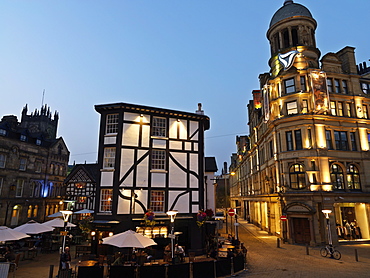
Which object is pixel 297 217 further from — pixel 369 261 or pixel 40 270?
pixel 40 270

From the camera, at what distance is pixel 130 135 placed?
2062cm

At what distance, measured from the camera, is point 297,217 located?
24953 mm

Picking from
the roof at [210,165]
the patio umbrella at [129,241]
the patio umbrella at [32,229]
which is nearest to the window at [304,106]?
the roof at [210,165]

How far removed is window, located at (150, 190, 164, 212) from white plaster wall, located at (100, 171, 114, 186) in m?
3.48

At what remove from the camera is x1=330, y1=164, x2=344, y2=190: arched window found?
25688mm

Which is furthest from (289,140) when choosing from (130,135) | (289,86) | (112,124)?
(112,124)

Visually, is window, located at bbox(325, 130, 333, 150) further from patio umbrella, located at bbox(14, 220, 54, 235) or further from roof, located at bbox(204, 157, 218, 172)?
patio umbrella, located at bbox(14, 220, 54, 235)

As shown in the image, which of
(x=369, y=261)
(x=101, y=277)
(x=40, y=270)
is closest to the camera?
(x=101, y=277)

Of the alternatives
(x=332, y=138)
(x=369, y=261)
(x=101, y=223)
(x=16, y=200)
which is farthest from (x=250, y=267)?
(x=16, y=200)

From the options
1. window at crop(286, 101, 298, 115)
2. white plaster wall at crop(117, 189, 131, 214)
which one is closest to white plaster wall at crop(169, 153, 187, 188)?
white plaster wall at crop(117, 189, 131, 214)

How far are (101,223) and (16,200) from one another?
2312 centimetres

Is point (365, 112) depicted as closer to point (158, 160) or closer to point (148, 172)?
point (158, 160)

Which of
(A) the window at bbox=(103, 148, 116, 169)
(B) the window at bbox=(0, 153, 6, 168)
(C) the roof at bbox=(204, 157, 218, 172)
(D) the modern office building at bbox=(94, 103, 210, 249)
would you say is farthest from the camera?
(B) the window at bbox=(0, 153, 6, 168)

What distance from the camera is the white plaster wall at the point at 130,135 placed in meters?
20.4
